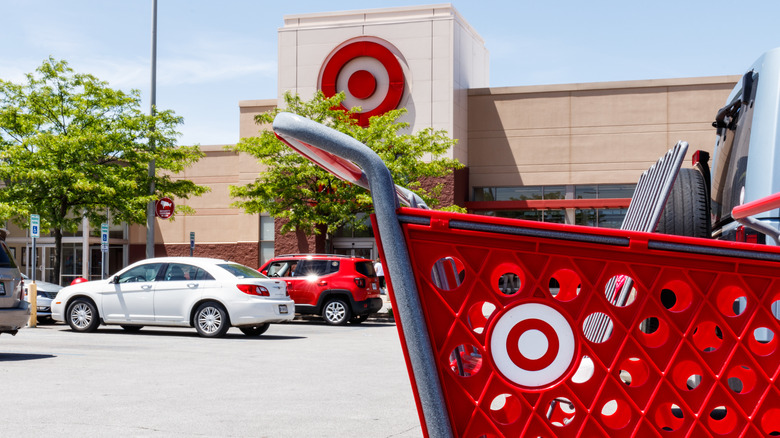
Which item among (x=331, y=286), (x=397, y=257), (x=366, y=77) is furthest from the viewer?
(x=366, y=77)

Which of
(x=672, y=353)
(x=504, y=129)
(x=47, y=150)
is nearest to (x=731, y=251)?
(x=672, y=353)

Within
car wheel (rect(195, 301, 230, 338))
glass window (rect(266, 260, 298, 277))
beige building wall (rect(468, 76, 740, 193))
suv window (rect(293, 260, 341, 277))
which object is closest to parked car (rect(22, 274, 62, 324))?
glass window (rect(266, 260, 298, 277))

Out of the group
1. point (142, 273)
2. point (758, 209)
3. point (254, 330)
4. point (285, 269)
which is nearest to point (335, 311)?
point (285, 269)

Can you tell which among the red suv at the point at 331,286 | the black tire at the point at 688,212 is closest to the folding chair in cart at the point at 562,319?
the black tire at the point at 688,212

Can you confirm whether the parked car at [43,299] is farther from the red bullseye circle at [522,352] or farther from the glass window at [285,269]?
the red bullseye circle at [522,352]

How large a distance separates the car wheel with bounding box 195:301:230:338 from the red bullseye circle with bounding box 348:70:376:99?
22562 mm

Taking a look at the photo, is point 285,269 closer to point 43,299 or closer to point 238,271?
point 238,271

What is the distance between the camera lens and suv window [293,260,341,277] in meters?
21.3

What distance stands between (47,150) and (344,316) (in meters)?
10.6

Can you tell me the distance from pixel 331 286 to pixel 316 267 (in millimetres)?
634

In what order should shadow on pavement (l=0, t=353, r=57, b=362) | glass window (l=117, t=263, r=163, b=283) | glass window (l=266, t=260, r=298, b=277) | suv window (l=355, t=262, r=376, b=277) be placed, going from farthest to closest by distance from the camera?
Answer: glass window (l=266, t=260, r=298, b=277) → suv window (l=355, t=262, r=376, b=277) → glass window (l=117, t=263, r=163, b=283) → shadow on pavement (l=0, t=353, r=57, b=362)

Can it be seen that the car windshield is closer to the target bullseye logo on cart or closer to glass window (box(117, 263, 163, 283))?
glass window (box(117, 263, 163, 283))

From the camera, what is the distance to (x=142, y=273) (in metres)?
16.8

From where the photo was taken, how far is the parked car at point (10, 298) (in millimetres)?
12172
